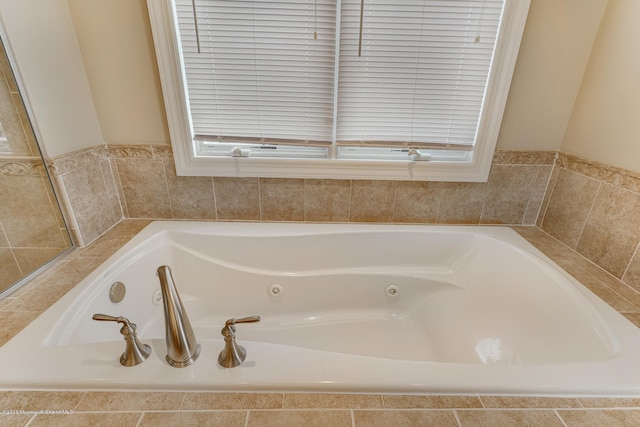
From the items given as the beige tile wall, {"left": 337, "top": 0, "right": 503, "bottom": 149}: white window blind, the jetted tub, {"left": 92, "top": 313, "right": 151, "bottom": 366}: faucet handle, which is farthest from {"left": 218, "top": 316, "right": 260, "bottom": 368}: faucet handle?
the beige tile wall

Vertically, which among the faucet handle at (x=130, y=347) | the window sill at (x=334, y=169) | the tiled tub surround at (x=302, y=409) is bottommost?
the tiled tub surround at (x=302, y=409)

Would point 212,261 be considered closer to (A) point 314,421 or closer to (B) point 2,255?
(B) point 2,255

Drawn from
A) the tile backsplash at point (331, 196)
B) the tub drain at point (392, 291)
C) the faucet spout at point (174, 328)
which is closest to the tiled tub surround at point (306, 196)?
the tile backsplash at point (331, 196)

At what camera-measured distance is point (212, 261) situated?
157cm

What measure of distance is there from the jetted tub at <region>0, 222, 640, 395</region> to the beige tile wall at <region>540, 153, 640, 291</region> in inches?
8.7

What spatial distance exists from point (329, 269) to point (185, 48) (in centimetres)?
130

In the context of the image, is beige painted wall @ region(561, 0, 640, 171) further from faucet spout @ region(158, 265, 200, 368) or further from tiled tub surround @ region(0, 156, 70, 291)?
A: tiled tub surround @ region(0, 156, 70, 291)

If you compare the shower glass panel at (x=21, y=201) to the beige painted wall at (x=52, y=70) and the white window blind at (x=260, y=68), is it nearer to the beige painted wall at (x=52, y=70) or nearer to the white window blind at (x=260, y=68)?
the beige painted wall at (x=52, y=70)

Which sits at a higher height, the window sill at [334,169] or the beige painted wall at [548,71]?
the beige painted wall at [548,71]

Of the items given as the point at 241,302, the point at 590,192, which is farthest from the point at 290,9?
the point at 590,192

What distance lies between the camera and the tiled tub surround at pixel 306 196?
1.55 meters

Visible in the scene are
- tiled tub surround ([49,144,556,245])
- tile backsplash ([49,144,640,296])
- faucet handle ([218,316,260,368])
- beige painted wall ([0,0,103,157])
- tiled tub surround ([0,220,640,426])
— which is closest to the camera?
tiled tub surround ([0,220,640,426])

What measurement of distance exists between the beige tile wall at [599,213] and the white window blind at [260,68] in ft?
3.99

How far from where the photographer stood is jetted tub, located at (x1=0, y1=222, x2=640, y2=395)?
2.55 ft
